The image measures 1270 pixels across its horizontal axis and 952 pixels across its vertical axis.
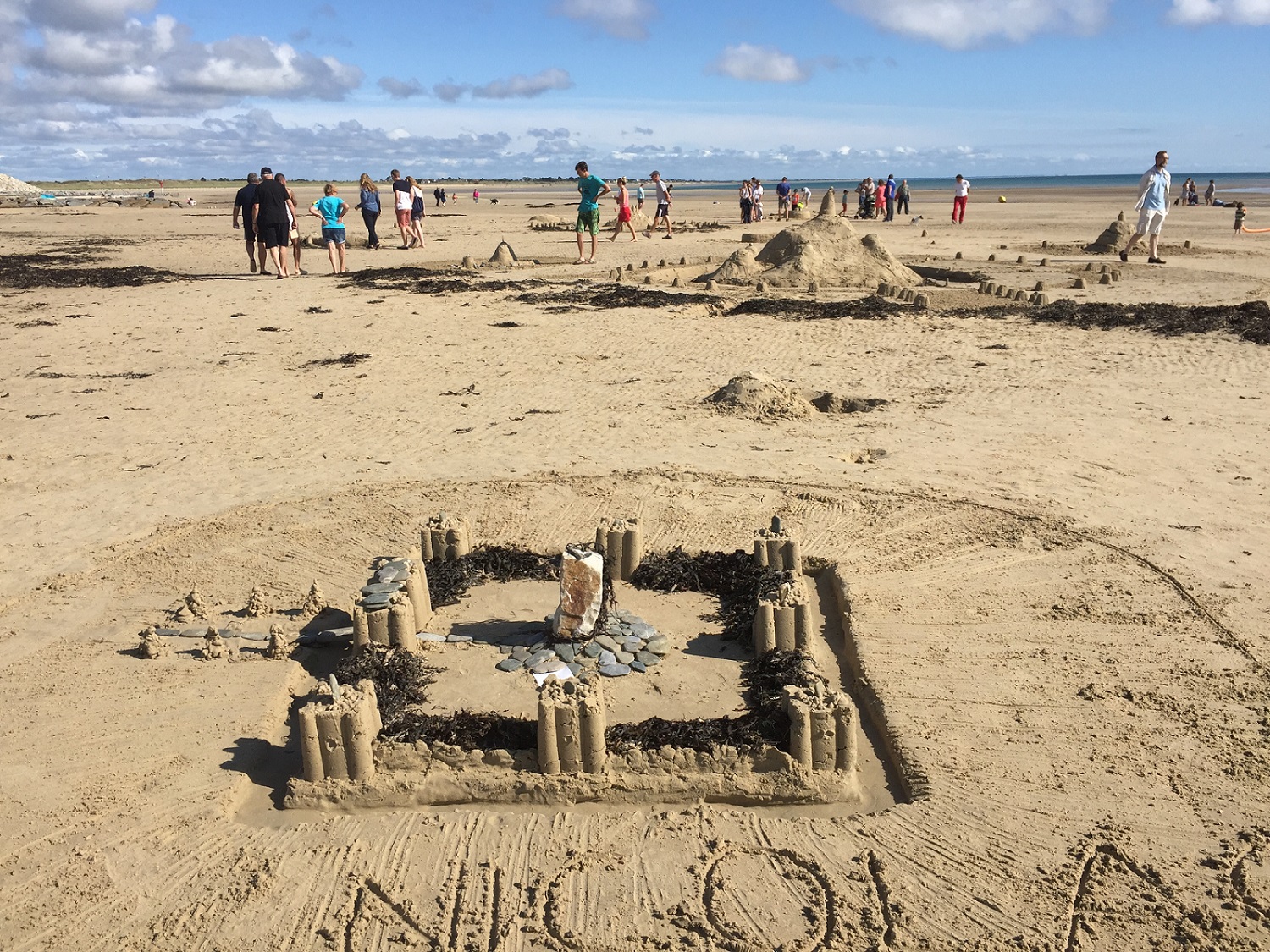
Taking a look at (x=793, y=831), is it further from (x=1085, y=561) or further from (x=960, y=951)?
(x=1085, y=561)

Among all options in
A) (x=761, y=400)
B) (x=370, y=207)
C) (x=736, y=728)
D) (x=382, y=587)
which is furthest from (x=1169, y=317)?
(x=370, y=207)

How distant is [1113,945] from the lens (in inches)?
135

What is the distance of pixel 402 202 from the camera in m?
24.0

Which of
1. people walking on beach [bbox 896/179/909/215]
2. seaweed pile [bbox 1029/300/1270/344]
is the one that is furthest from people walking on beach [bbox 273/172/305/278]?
people walking on beach [bbox 896/179/909/215]

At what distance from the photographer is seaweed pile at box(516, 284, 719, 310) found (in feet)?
50.8

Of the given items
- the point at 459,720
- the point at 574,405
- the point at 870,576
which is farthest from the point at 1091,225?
the point at 459,720

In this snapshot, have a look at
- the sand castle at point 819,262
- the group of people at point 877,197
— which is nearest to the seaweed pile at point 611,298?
the sand castle at point 819,262

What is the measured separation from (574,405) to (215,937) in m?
6.98

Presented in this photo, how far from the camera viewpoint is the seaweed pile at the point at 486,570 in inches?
249

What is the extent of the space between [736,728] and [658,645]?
1012mm

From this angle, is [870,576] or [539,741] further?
[870,576]

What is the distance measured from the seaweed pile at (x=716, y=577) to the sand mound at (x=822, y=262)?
38.9 ft

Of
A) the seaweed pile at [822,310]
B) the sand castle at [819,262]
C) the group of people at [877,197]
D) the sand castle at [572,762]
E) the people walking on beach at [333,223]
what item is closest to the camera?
the sand castle at [572,762]

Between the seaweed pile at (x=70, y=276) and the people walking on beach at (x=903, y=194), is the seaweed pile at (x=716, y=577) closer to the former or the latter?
the seaweed pile at (x=70, y=276)
